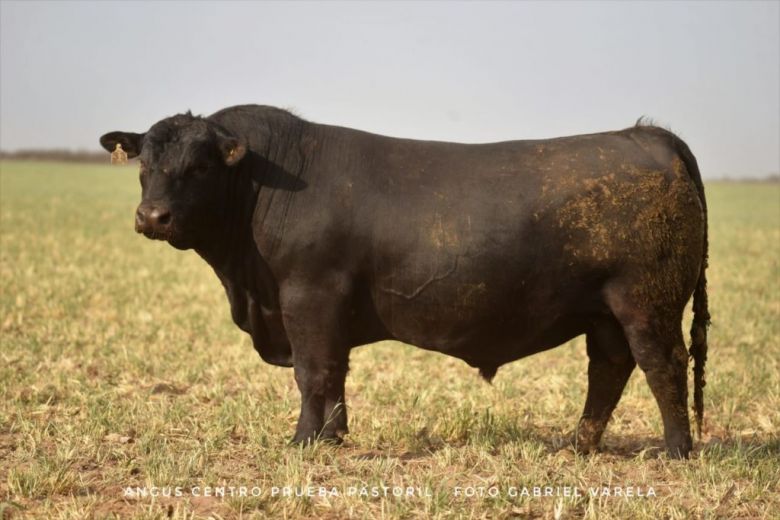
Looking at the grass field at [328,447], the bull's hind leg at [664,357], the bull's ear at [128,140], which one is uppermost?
the bull's ear at [128,140]

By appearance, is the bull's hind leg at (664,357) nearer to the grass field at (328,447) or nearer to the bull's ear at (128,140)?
the grass field at (328,447)

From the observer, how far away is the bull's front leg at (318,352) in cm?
629

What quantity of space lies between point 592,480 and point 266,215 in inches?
106

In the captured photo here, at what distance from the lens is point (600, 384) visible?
697 centimetres

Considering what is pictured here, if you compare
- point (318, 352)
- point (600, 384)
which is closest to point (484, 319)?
point (318, 352)

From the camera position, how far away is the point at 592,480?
19.7 feet

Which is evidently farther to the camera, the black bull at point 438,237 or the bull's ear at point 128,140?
the bull's ear at point 128,140

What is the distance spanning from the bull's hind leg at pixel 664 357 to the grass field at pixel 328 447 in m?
0.23

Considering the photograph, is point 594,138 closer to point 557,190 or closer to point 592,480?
point 557,190

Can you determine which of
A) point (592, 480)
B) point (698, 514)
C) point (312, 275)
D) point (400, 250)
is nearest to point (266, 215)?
point (312, 275)

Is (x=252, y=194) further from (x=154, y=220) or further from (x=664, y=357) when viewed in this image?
(x=664, y=357)

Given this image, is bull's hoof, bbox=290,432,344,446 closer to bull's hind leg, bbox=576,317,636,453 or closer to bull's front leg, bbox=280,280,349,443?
bull's front leg, bbox=280,280,349,443

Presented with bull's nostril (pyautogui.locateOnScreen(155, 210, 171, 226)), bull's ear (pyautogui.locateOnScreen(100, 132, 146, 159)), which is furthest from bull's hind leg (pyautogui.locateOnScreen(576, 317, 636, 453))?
bull's ear (pyautogui.locateOnScreen(100, 132, 146, 159))

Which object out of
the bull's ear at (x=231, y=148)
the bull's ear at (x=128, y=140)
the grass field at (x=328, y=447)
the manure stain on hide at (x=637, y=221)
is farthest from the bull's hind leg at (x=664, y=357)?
the bull's ear at (x=128, y=140)
